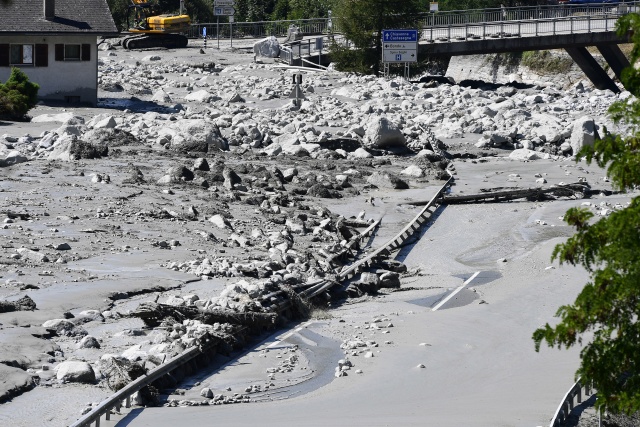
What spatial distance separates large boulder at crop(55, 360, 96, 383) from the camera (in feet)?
44.1

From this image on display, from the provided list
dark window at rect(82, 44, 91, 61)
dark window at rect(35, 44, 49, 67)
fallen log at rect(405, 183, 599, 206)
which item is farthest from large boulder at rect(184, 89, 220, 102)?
fallen log at rect(405, 183, 599, 206)

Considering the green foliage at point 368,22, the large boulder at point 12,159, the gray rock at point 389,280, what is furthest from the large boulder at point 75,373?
the green foliage at point 368,22

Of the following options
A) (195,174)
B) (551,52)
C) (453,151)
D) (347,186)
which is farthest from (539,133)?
(551,52)

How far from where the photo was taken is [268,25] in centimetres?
7631

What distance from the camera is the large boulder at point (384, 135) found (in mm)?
37562

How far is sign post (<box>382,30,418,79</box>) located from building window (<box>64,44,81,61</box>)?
13763 millimetres

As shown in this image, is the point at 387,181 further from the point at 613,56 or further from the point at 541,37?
the point at 613,56

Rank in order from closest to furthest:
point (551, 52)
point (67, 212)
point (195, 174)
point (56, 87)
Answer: point (67, 212) < point (195, 174) < point (56, 87) < point (551, 52)

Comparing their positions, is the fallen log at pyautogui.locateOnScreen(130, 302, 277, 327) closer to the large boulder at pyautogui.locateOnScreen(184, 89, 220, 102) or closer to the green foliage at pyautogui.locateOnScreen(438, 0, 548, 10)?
the large boulder at pyautogui.locateOnScreen(184, 89, 220, 102)

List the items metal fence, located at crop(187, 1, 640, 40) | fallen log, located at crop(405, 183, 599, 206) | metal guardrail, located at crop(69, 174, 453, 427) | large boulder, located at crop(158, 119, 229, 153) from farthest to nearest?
metal fence, located at crop(187, 1, 640, 40) → large boulder, located at crop(158, 119, 229, 153) → fallen log, located at crop(405, 183, 599, 206) → metal guardrail, located at crop(69, 174, 453, 427)

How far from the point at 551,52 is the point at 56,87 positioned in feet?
129

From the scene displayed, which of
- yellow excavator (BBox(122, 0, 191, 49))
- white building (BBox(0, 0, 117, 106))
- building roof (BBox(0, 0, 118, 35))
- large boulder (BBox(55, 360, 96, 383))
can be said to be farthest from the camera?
yellow excavator (BBox(122, 0, 191, 49))

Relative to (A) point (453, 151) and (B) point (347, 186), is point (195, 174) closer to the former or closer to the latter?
(B) point (347, 186)

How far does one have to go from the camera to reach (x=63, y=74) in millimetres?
45125
